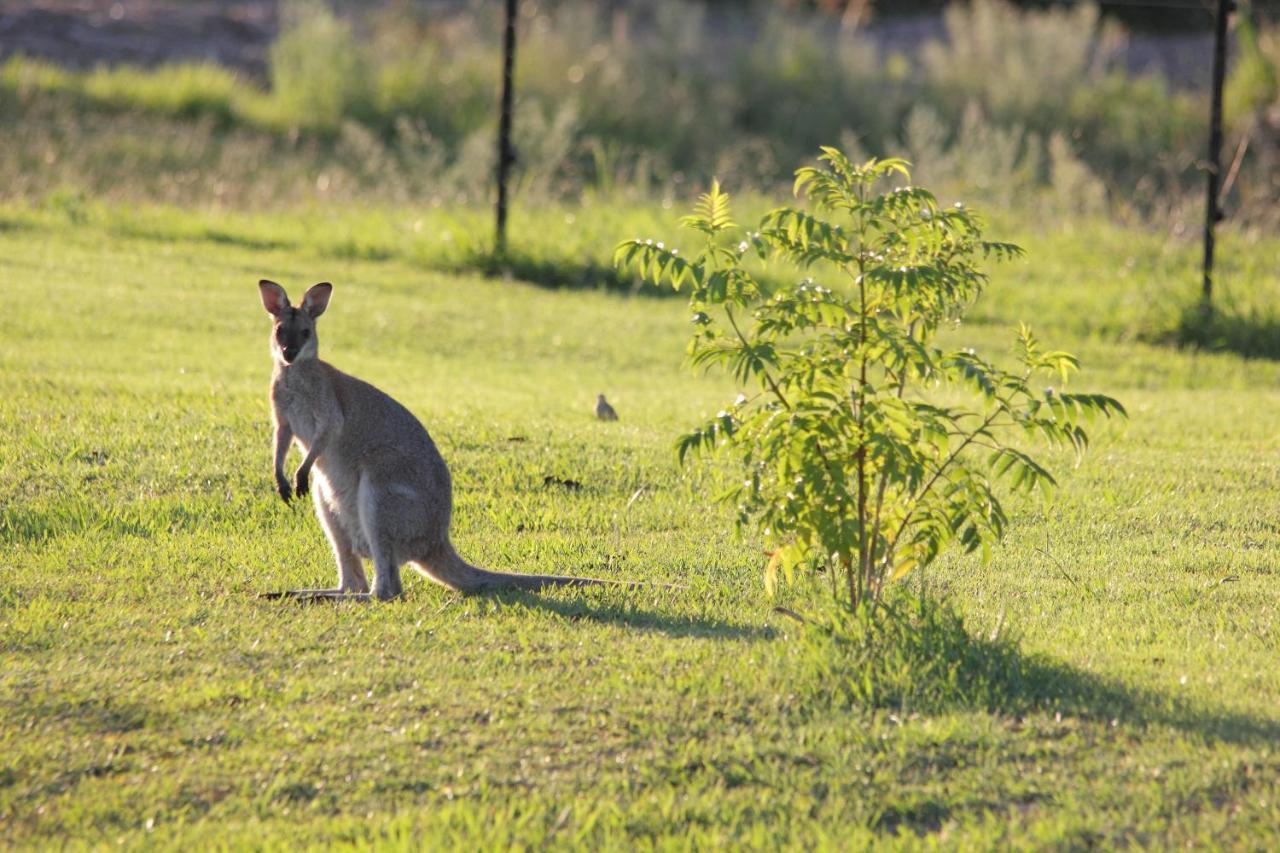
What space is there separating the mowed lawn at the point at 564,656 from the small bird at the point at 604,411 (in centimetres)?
14

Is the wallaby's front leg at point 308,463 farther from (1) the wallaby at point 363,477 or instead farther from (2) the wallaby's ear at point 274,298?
(2) the wallaby's ear at point 274,298

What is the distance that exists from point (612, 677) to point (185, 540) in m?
2.49

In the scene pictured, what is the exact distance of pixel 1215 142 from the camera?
43.1 ft

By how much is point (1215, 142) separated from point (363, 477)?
30.6 feet

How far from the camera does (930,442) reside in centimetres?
501

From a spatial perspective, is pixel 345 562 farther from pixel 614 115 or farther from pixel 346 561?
pixel 614 115

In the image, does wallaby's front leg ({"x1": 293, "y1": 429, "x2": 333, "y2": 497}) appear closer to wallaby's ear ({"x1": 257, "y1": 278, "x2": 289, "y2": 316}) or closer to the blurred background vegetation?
wallaby's ear ({"x1": 257, "y1": 278, "x2": 289, "y2": 316})

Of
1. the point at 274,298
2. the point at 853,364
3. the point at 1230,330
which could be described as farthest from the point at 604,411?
the point at 1230,330

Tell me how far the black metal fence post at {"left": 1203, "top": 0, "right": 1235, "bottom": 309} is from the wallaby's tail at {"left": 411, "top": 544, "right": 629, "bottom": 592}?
8689 millimetres

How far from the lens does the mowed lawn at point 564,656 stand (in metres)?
4.31

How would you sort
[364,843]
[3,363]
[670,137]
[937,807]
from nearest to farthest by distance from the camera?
[364,843] < [937,807] < [3,363] < [670,137]

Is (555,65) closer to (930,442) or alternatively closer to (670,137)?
(670,137)

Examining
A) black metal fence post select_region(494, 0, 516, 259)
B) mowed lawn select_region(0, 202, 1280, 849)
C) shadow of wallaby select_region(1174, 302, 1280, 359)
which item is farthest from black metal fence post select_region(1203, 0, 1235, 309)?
black metal fence post select_region(494, 0, 516, 259)

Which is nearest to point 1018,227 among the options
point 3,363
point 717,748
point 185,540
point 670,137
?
point 670,137
